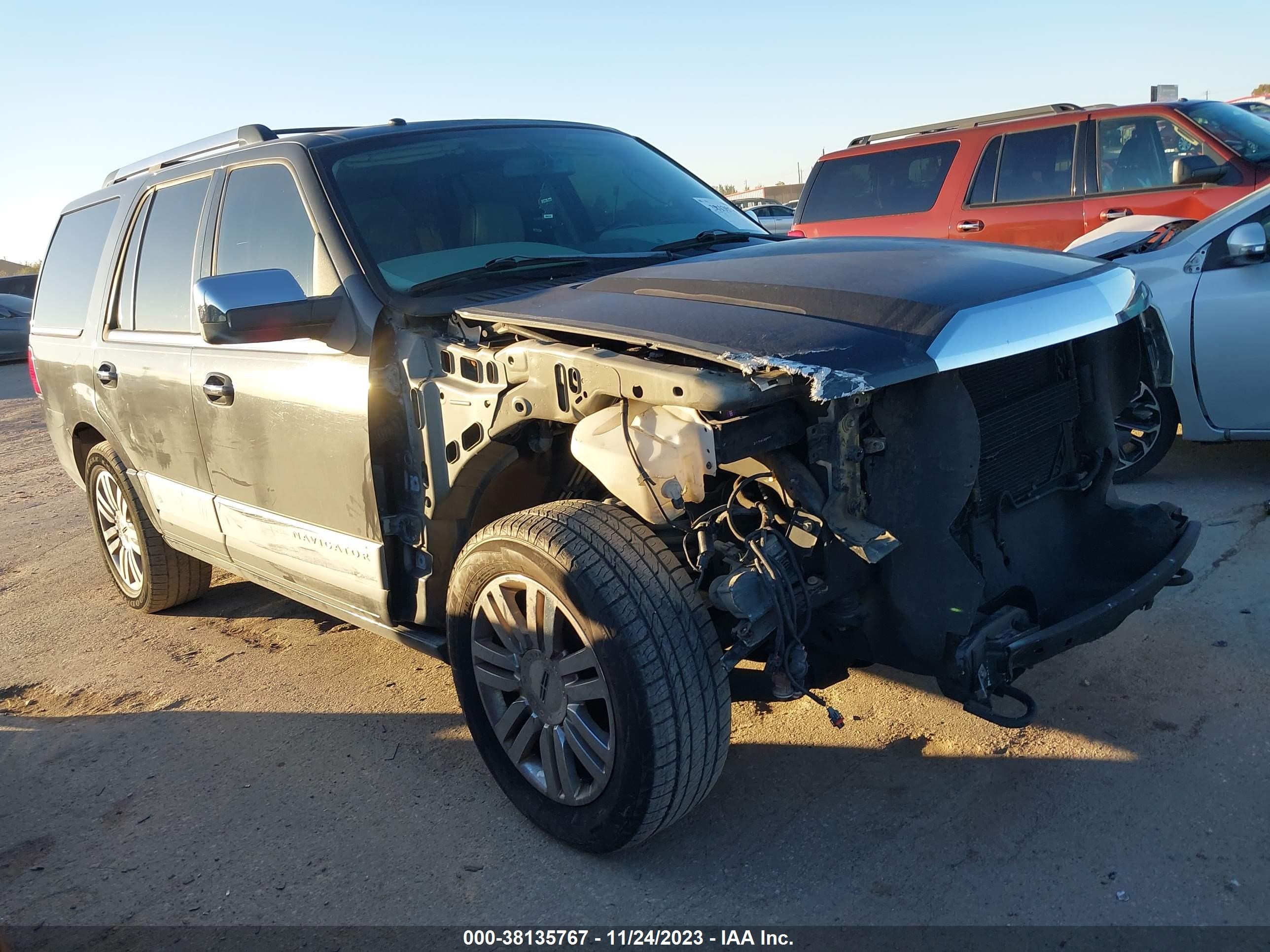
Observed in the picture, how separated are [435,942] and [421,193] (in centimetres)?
236

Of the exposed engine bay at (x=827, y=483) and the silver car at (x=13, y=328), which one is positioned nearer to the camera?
the exposed engine bay at (x=827, y=483)

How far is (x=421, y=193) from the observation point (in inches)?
141

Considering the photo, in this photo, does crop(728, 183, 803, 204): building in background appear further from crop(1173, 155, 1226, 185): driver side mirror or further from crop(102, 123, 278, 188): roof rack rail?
crop(102, 123, 278, 188): roof rack rail

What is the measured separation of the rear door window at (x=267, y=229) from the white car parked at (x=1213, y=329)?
3713 millimetres

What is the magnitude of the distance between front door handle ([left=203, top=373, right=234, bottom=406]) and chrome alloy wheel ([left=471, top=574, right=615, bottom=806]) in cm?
142

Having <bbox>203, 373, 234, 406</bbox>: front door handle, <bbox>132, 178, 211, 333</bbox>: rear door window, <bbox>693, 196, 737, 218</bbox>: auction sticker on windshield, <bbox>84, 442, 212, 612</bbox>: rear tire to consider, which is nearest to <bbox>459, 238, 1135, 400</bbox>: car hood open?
<bbox>693, 196, 737, 218</bbox>: auction sticker on windshield

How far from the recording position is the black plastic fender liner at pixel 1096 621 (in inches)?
103

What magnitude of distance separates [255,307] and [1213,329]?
4.46m

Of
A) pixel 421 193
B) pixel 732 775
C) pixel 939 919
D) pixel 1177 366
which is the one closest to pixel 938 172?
pixel 1177 366

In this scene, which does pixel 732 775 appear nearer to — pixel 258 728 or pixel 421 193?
pixel 258 728

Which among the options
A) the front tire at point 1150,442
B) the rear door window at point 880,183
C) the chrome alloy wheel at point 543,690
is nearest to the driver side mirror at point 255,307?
the chrome alloy wheel at point 543,690

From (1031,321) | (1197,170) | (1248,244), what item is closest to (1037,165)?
(1197,170)

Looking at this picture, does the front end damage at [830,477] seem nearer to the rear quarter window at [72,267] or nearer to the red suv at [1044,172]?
the rear quarter window at [72,267]

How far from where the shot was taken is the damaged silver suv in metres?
2.51
